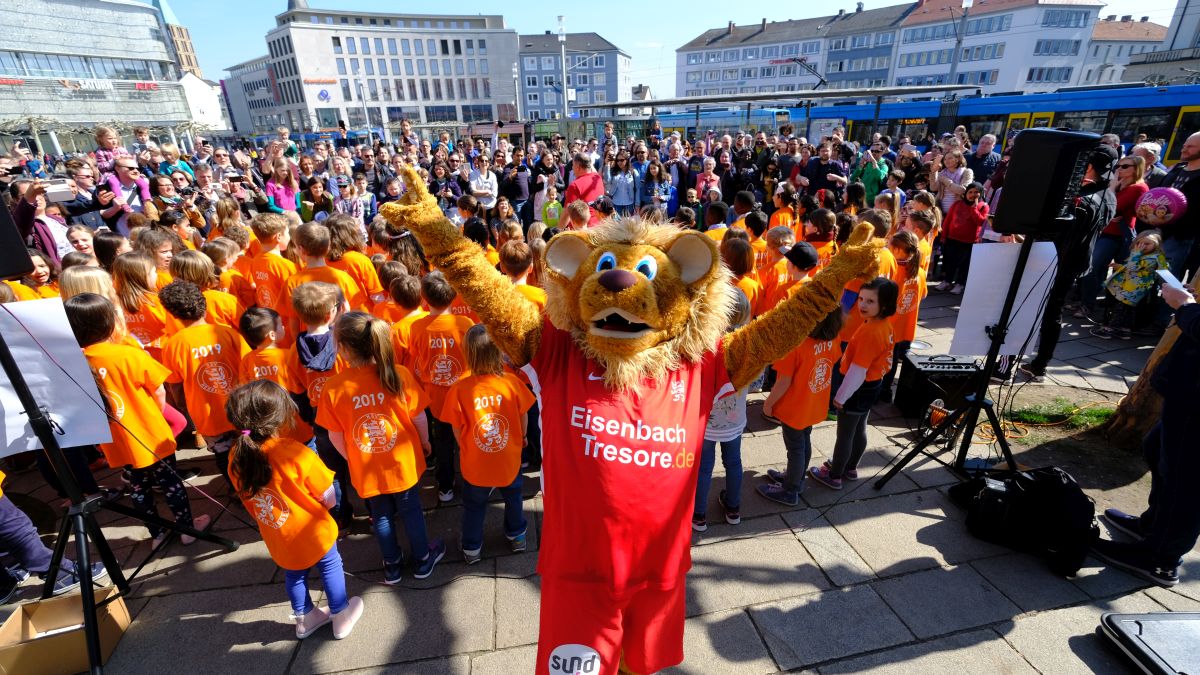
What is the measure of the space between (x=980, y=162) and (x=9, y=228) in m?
13.3

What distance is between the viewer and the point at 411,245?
16.0 ft

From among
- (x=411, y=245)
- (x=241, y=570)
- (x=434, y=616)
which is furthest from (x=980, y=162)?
(x=241, y=570)

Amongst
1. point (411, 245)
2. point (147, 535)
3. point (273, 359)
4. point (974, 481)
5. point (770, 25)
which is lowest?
point (147, 535)

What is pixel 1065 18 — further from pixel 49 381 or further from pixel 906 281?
pixel 49 381

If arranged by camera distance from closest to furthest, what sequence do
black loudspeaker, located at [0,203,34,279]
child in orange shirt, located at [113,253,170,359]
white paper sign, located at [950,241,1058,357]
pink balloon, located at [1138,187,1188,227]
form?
1. black loudspeaker, located at [0,203,34,279]
2. white paper sign, located at [950,241,1058,357]
3. child in orange shirt, located at [113,253,170,359]
4. pink balloon, located at [1138,187,1188,227]

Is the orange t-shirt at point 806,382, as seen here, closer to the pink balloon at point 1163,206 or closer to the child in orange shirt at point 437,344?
the child in orange shirt at point 437,344

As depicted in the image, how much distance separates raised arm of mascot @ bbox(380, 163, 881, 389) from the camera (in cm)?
175

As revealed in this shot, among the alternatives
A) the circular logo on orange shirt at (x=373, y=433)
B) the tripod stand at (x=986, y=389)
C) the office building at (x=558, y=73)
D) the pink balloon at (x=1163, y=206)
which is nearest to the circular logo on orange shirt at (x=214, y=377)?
the circular logo on orange shirt at (x=373, y=433)

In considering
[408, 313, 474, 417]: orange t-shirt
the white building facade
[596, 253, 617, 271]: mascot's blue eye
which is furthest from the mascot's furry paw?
the white building facade

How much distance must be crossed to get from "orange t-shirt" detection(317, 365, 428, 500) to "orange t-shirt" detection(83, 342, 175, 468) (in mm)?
1270

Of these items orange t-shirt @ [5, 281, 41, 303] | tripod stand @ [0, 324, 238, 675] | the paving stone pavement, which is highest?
orange t-shirt @ [5, 281, 41, 303]

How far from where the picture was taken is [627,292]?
66.6 inches

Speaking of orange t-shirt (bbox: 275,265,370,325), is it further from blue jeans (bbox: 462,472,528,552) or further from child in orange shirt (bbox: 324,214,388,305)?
blue jeans (bbox: 462,472,528,552)

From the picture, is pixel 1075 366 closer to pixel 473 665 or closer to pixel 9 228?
pixel 473 665
